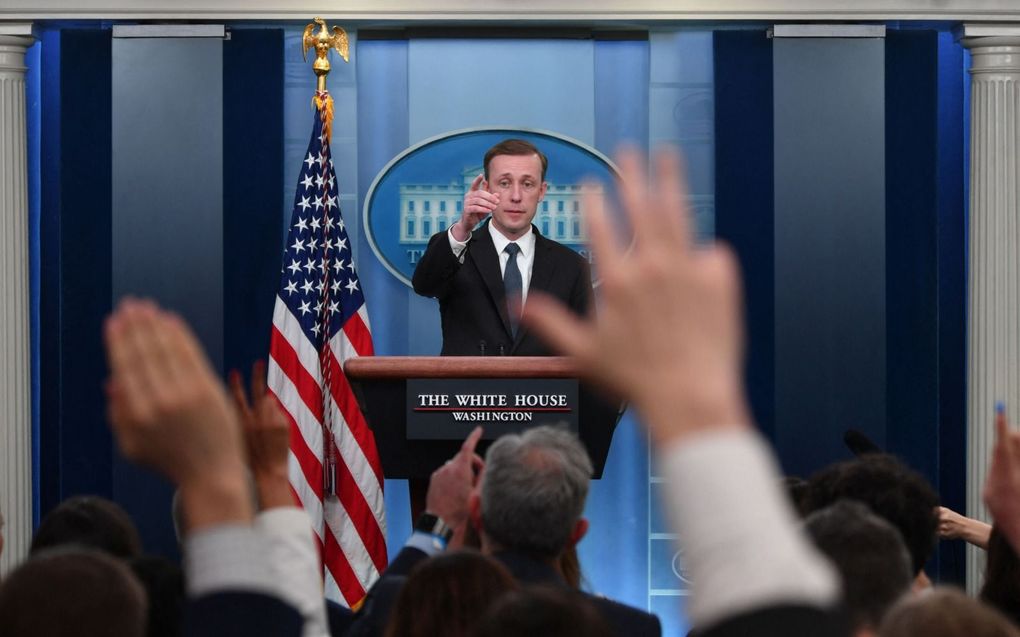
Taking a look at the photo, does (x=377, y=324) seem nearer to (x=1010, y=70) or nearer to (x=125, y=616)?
(x=1010, y=70)

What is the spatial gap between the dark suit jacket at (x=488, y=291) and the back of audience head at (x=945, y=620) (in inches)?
121

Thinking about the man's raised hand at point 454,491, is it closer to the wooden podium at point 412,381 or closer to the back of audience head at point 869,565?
the back of audience head at point 869,565

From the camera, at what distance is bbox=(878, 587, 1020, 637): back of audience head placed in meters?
1.53

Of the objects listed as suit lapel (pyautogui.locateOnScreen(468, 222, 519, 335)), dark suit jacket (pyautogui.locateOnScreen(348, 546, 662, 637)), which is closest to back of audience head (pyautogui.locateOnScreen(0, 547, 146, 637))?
dark suit jacket (pyautogui.locateOnScreen(348, 546, 662, 637))

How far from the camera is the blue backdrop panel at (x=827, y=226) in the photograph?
663cm

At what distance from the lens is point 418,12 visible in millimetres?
6637

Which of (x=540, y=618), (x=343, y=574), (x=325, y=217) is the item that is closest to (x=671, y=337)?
(x=540, y=618)

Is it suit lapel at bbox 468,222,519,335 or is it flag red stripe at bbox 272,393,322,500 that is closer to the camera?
suit lapel at bbox 468,222,519,335

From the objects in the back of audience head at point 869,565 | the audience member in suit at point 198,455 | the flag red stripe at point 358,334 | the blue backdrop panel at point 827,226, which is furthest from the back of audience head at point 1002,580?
the blue backdrop panel at point 827,226

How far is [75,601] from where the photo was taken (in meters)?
1.47

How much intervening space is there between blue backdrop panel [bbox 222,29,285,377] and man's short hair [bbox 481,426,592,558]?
411cm

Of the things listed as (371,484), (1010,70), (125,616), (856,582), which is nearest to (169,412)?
(125,616)

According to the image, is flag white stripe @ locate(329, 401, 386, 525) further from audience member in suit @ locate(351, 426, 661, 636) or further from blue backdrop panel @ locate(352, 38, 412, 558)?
audience member in suit @ locate(351, 426, 661, 636)

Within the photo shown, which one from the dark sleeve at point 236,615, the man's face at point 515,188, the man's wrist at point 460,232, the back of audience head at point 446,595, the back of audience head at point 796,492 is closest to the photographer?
the dark sleeve at point 236,615
